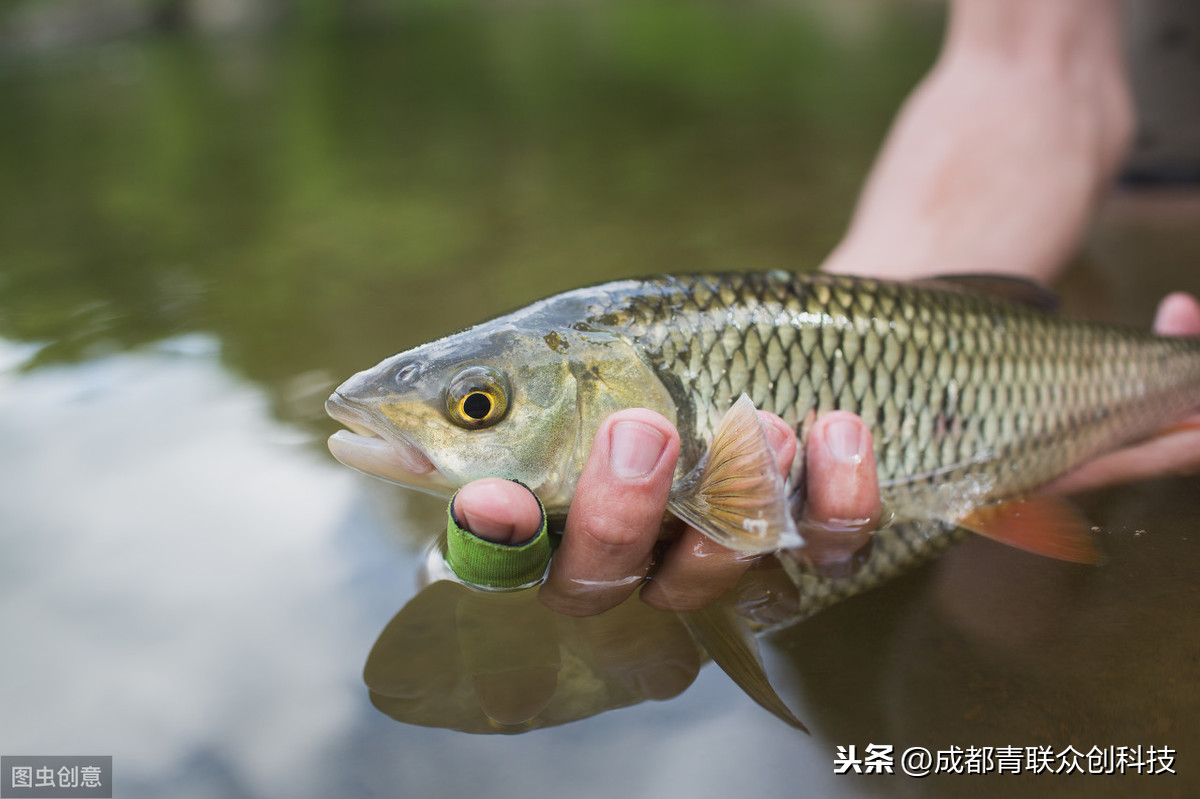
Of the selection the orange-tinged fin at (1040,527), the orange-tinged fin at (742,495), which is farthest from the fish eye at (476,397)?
the orange-tinged fin at (1040,527)

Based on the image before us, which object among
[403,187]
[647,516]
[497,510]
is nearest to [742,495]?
[647,516]

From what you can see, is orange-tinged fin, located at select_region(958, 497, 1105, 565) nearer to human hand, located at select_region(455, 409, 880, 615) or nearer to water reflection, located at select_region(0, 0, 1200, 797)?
water reflection, located at select_region(0, 0, 1200, 797)

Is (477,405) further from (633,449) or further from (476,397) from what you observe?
(633,449)

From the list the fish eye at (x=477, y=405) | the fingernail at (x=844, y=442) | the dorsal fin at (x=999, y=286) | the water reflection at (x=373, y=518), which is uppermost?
the dorsal fin at (x=999, y=286)

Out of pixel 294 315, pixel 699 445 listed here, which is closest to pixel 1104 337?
pixel 699 445

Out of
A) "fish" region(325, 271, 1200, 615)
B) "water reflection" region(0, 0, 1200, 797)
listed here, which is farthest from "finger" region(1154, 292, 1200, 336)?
"water reflection" region(0, 0, 1200, 797)

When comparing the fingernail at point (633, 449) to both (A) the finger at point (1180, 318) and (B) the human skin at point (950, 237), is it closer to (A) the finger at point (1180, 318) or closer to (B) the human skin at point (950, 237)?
(B) the human skin at point (950, 237)
